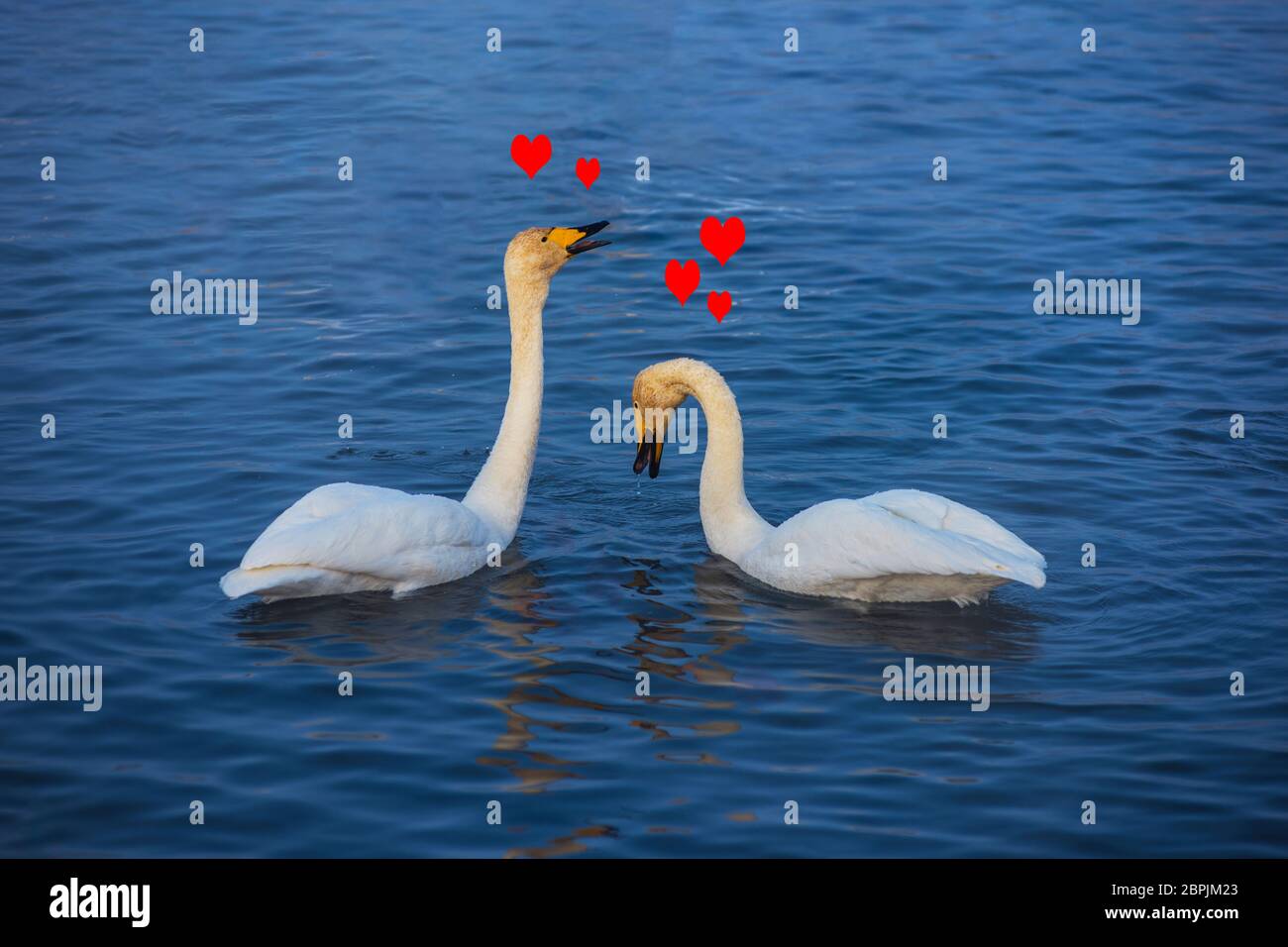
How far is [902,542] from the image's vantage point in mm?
9508

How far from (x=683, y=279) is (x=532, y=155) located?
395cm

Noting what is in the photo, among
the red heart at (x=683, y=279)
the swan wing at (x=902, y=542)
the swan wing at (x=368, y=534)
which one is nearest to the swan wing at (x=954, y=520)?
the swan wing at (x=902, y=542)

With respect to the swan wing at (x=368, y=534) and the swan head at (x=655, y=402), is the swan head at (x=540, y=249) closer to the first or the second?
the swan head at (x=655, y=402)

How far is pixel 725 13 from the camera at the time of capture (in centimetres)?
2589

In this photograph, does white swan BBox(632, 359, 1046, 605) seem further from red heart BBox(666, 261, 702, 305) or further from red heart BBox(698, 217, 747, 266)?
red heart BBox(698, 217, 747, 266)

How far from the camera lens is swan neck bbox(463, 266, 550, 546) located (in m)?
10.7

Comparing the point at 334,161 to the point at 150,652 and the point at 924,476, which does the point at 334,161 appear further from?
the point at 150,652

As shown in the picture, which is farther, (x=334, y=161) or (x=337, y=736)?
(x=334, y=161)

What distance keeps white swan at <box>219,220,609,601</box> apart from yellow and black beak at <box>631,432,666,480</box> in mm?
685

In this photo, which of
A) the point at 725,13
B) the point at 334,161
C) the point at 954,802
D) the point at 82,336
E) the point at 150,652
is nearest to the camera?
the point at 954,802

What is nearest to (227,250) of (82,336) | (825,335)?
(82,336)

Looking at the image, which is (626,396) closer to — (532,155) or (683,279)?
(683,279)

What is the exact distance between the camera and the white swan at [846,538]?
945 cm
